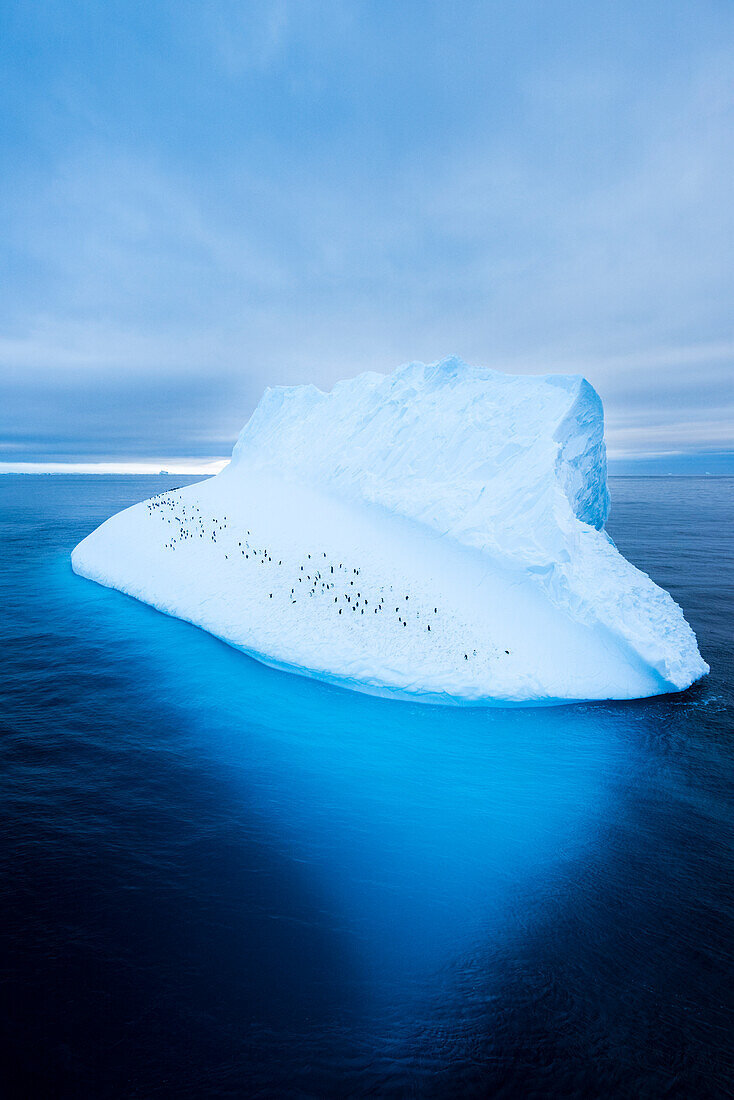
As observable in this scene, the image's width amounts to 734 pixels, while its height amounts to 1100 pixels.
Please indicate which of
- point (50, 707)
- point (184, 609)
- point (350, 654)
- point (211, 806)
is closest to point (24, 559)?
point (184, 609)

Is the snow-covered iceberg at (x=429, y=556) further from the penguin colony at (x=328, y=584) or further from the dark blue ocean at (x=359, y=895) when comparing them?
the dark blue ocean at (x=359, y=895)

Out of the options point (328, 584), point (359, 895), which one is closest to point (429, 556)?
point (328, 584)

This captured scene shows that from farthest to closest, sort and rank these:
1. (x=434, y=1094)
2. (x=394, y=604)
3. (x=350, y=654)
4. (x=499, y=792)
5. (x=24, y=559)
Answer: (x=24, y=559) → (x=394, y=604) → (x=350, y=654) → (x=499, y=792) → (x=434, y=1094)

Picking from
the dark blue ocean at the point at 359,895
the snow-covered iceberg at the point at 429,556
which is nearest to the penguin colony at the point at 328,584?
the snow-covered iceberg at the point at 429,556

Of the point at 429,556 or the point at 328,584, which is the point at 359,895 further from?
the point at 429,556

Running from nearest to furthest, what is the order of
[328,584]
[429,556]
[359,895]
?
[359,895], [328,584], [429,556]

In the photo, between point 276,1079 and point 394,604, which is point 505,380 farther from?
point 276,1079
